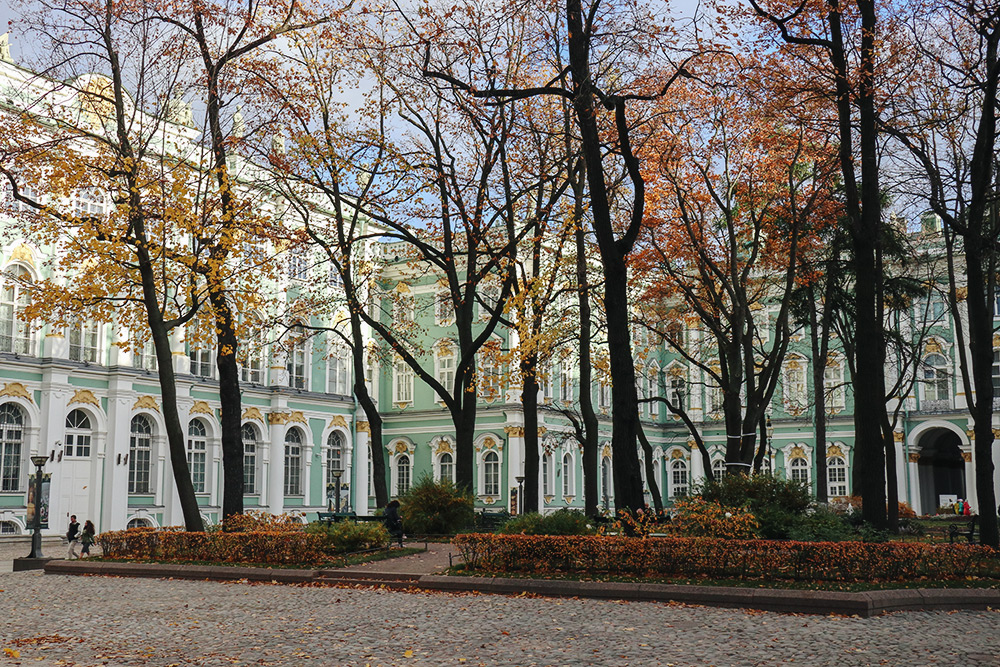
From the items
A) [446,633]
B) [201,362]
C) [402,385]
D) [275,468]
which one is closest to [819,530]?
[446,633]

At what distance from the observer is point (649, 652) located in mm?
8492

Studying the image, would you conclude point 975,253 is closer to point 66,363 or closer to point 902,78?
point 902,78

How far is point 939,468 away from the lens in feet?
154

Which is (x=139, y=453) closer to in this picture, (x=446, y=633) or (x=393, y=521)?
(x=393, y=521)

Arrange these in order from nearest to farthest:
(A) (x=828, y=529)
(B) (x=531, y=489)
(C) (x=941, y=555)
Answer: (C) (x=941, y=555) → (A) (x=828, y=529) → (B) (x=531, y=489)

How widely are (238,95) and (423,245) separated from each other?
468cm

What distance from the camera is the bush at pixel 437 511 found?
20.9 metres

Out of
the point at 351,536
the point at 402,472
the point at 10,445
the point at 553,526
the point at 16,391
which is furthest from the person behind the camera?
the point at 402,472

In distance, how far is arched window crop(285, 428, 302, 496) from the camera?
38781mm

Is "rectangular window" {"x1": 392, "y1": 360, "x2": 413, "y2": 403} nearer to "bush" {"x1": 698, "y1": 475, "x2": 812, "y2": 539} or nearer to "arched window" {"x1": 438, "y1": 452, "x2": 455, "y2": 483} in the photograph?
"arched window" {"x1": 438, "y1": 452, "x2": 455, "y2": 483}

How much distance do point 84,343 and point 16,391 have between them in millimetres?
2736

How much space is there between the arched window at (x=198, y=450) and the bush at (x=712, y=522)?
973 inches

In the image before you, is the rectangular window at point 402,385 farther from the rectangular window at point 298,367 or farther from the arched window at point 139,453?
the arched window at point 139,453

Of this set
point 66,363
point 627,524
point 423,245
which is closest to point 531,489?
point 423,245
